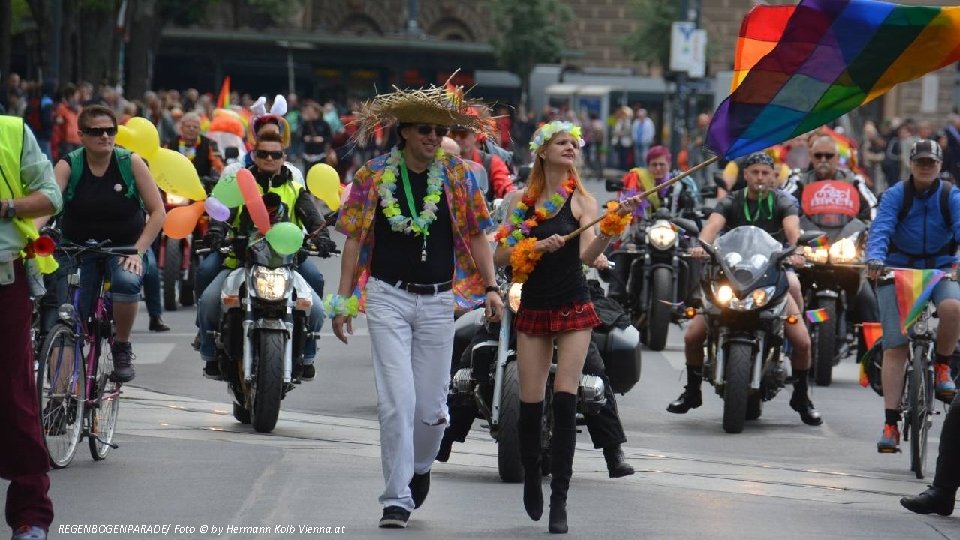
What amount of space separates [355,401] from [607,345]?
3217 mm

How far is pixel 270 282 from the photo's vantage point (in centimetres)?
1210

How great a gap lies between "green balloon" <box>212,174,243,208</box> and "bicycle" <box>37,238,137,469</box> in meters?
1.40

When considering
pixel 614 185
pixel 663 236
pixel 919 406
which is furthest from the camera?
pixel 663 236

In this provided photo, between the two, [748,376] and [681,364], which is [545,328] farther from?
[681,364]

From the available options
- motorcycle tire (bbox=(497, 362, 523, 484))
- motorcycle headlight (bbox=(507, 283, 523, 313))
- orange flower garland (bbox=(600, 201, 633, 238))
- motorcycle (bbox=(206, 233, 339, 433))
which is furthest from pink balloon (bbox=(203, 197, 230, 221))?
orange flower garland (bbox=(600, 201, 633, 238))

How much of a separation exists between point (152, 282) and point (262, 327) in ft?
10.8

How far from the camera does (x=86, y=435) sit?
35.1 feet

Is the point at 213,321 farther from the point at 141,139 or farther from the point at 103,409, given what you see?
the point at 141,139

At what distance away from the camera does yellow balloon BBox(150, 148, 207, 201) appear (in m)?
13.5

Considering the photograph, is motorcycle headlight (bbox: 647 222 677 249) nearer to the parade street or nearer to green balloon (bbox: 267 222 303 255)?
the parade street

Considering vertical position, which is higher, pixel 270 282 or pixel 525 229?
pixel 525 229

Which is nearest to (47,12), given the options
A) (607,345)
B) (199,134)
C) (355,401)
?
(199,134)

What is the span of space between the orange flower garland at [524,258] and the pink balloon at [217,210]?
3.38 m

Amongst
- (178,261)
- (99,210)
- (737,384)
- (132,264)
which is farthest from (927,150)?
(178,261)
